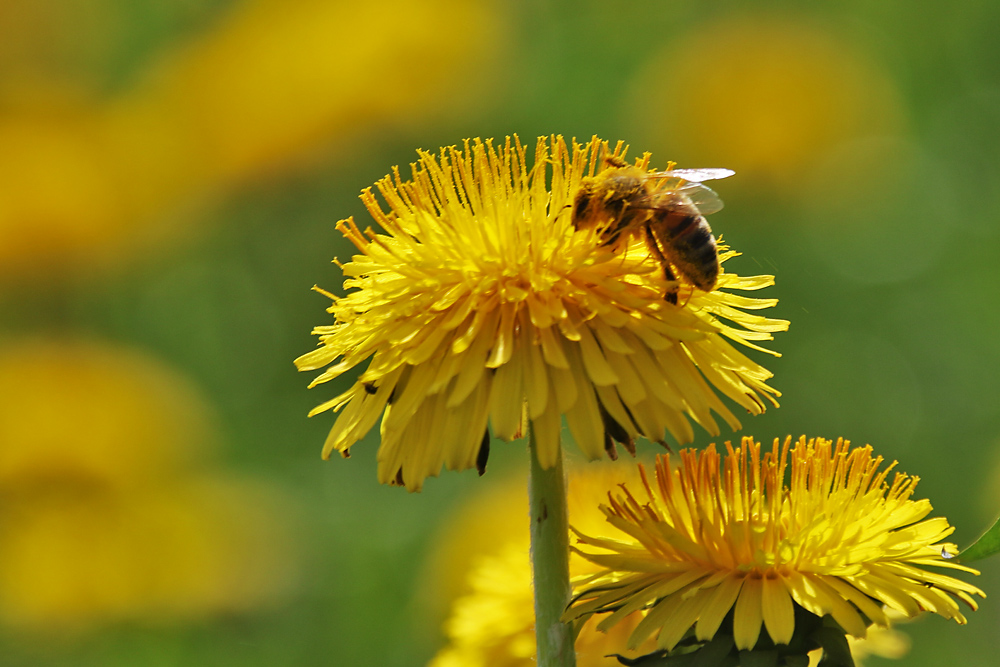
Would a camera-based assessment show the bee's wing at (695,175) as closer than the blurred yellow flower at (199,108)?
Yes

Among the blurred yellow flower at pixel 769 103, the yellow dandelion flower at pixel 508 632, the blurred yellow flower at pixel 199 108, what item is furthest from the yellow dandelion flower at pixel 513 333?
the blurred yellow flower at pixel 769 103

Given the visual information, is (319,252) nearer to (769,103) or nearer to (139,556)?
(139,556)

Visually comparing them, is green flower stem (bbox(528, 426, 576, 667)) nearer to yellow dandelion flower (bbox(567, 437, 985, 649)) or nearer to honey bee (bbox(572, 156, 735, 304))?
yellow dandelion flower (bbox(567, 437, 985, 649))

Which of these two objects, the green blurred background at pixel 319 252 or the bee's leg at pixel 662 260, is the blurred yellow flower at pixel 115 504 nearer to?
the green blurred background at pixel 319 252

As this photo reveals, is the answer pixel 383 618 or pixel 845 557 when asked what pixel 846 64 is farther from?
pixel 845 557

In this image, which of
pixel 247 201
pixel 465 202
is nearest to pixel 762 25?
pixel 247 201

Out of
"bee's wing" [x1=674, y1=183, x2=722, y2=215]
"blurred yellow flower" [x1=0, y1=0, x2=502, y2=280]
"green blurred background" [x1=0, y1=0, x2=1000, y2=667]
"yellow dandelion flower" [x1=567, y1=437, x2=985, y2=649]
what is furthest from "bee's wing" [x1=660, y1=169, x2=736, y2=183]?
"blurred yellow flower" [x1=0, y1=0, x2=502, y2=280]
